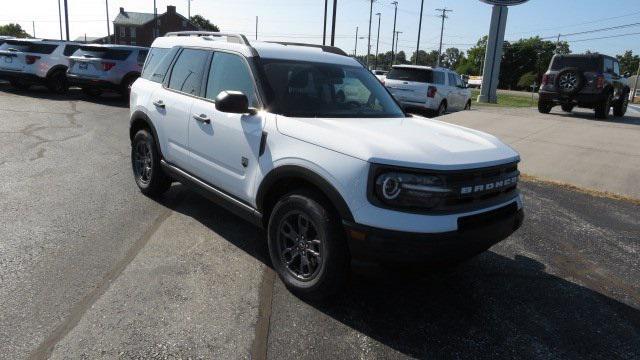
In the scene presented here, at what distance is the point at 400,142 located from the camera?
10.3 ft

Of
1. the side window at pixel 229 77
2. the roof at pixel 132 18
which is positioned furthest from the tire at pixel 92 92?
the roof at pixel 132 18

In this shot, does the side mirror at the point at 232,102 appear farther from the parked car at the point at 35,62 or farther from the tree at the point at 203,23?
the tree at the point at 203,23

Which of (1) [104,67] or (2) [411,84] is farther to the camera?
(2) [411,84]

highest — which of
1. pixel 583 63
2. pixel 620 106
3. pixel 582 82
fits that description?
pixel 583 63

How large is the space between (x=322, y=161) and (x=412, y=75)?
12.8m

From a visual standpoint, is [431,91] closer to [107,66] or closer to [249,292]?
[107,66]

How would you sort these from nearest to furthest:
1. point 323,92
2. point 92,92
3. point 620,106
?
point 323,92 < point 92,92 < point 620,106

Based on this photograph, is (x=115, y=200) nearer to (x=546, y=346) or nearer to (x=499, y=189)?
(x=499, y=189)

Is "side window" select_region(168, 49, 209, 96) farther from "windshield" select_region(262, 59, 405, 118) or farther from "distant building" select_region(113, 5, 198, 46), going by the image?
"distant building" select_region(113, 5, 198, 46)

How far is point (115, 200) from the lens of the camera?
18.2 feet

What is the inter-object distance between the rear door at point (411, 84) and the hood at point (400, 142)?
443 inches

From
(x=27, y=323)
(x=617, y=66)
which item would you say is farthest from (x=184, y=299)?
(x=617, y=66)

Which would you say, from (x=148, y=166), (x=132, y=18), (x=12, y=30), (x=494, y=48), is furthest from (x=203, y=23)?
(x=148, y=166)

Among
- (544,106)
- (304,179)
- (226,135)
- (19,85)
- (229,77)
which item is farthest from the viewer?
(19,85)
